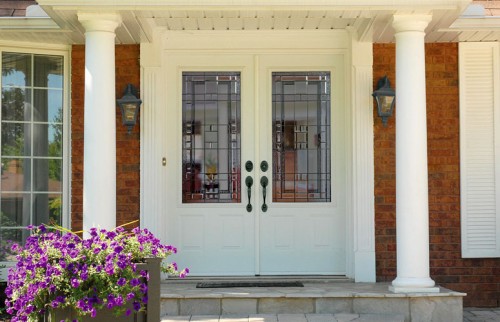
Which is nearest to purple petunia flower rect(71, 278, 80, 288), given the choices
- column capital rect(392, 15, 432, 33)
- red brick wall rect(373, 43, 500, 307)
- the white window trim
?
the white window trim

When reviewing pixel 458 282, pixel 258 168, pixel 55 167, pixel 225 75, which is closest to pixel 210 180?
pixel 258 168

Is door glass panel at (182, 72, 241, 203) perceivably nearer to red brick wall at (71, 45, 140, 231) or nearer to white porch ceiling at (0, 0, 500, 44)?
red brick wall at (71, 45, 140, 231)

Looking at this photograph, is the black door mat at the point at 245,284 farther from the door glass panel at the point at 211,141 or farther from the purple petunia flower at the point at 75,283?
the purple petunia flower at the point at 75,283

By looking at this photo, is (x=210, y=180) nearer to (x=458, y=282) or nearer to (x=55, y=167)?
(x=55, y=167)

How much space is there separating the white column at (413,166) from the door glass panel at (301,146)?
1.38m

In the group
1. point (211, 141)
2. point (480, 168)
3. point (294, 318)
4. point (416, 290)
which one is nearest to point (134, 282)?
point (294, 318)

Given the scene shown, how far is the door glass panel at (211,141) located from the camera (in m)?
8.03

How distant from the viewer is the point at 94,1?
6371mm

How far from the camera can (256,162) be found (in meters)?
7.99

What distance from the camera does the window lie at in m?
7.78

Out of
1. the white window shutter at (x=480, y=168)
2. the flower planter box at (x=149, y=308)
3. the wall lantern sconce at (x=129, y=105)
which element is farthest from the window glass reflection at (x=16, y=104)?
the white window shutter at (x=480, y=168)

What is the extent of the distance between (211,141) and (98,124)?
1.69m

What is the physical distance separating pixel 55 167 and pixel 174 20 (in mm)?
2010

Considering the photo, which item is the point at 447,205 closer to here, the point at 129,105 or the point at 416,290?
the point at 416,290
